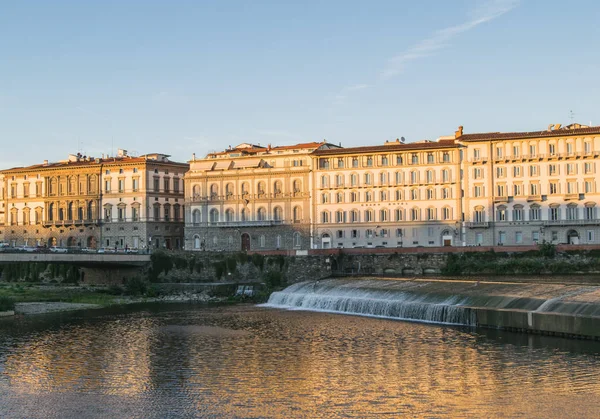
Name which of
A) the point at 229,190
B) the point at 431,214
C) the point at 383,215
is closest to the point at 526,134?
the point at 431,214

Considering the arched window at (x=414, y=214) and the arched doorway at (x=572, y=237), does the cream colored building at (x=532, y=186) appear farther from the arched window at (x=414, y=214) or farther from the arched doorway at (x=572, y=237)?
the arched window at (x=414, y=214)

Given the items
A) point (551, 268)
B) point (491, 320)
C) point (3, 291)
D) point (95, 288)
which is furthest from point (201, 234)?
point (491, 320)

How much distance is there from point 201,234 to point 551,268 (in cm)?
4121

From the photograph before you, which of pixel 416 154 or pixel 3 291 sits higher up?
pixel 416 154

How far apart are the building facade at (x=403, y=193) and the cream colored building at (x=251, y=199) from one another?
12 centimetres

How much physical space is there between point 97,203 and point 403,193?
38.5 m

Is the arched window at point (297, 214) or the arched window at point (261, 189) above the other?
the arched window at point (261, 189)

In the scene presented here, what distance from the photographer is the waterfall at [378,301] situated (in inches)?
1805

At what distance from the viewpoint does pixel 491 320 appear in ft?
139

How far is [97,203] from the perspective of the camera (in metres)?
99.4

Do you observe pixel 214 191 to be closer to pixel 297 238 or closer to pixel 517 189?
pixel 297 238

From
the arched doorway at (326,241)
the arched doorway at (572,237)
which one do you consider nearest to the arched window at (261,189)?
the arched doorway at (326,241)

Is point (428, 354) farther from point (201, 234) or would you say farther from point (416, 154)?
point (201, 234)

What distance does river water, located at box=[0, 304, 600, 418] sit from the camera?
25.6 metres
